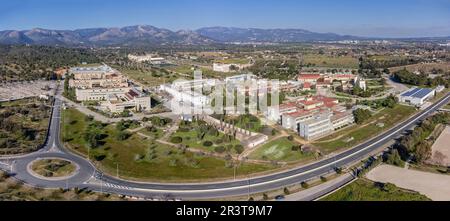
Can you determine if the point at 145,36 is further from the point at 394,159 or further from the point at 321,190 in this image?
the point at 321,190

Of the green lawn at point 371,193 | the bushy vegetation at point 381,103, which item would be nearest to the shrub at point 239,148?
the green lawn at point 371,193

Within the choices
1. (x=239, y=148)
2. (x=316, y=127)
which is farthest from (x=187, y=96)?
(x=239, y=148)

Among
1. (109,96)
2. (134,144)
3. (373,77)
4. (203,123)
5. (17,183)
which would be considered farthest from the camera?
(373,77)

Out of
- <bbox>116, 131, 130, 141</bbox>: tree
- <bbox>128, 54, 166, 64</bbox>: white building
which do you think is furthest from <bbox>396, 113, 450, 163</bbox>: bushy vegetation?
<bbox>128, 54, 166, 64</bbox>: white building

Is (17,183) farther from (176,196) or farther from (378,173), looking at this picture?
(378,173)
